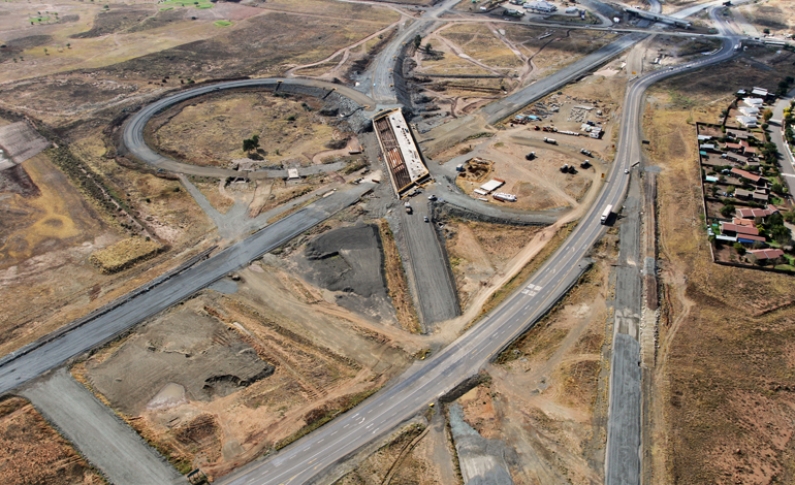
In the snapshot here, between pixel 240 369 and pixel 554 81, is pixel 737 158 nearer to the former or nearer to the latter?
pixel 554 81

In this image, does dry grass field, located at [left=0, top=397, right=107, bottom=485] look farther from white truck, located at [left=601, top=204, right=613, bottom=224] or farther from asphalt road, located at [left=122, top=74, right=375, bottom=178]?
white truck, located at [left=601, top=204, right=613, bottom=224]

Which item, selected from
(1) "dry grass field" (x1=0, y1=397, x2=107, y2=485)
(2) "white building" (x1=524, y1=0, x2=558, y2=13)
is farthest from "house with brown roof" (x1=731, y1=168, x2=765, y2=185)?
(2) "white building" (x1=524, y1=0, x2=558, y2=13)

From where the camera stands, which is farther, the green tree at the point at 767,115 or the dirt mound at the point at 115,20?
the dirt mound at the point at 115,20

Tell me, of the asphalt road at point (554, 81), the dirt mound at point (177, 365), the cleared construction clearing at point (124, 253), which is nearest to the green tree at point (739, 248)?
the asphalt road at point (554, 81)

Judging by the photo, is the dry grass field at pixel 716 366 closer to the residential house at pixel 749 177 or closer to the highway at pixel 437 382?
the highway at pixel 437 382

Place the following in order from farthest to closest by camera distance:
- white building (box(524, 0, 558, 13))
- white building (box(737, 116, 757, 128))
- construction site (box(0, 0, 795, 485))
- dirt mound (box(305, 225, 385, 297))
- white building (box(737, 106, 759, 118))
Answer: white building (box(524, 0, 558, 13)) → white building (box(737, 106, 759, 118)) → white building (box(737, 116, 757, 128)) → dirt mound (box(305, 225, 385, 297)) → construction site (box(0, 0, 795, 485))

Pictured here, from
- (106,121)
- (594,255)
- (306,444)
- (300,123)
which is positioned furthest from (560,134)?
(106,121)
